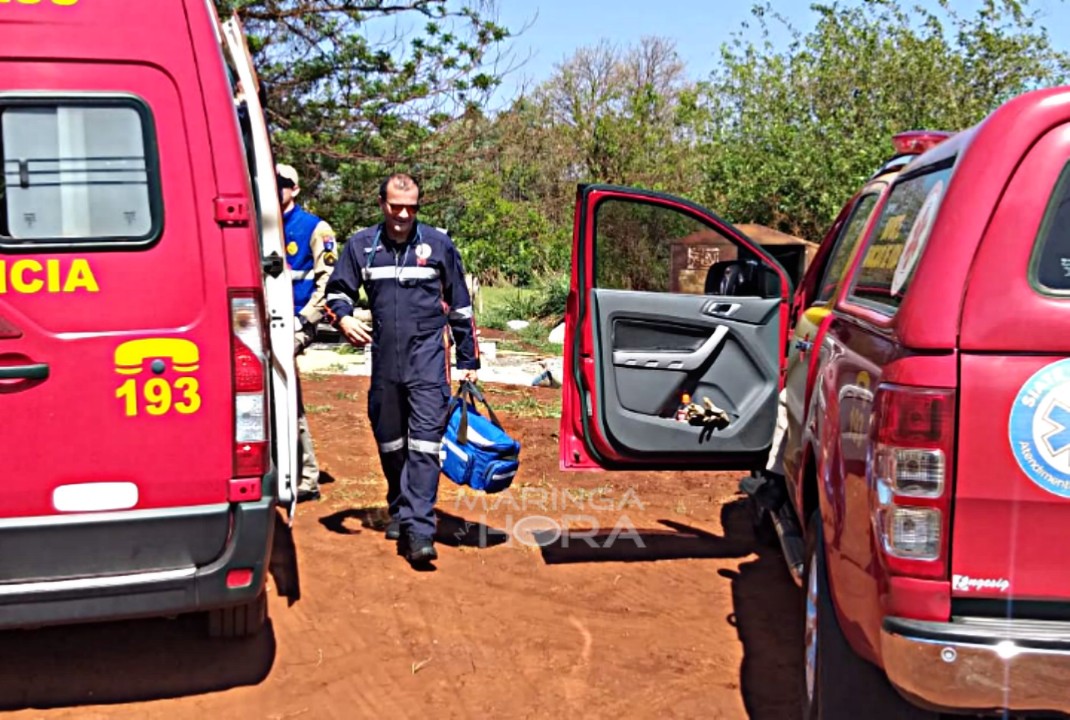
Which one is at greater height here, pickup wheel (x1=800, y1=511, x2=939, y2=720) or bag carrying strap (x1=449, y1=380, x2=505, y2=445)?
bag carrying strap (x1=449, y1=380, x2=505, y2=445)

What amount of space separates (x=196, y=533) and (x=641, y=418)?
92.5 inches

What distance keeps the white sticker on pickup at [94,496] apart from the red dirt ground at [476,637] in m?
0.80

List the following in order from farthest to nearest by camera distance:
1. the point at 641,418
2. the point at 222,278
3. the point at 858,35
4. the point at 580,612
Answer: the point at 858,35 → the point at 641,418 → the point at 580,612 → the point at 222,278

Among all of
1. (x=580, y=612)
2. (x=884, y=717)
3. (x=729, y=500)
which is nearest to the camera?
(x=884, y=717)

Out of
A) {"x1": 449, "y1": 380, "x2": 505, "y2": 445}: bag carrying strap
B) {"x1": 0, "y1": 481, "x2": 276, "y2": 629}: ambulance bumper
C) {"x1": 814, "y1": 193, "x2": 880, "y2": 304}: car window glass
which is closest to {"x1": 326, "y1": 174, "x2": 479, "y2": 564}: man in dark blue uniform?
{"x1": 449, "y1": 380, "x2": 505, "y2": 445}: bag carrying strap

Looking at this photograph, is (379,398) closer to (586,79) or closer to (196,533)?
(196,533)

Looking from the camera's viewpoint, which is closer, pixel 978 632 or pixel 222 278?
pixel 978 632

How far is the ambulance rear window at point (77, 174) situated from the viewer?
10.8 feet

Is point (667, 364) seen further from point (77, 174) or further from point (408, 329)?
point (77, 174)

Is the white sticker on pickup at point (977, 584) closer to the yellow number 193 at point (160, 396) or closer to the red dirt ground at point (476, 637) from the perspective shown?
the red dirt ground at point (476, 637)

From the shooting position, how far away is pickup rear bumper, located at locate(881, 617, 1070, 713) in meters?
2.33

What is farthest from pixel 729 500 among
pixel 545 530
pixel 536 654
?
pixel 536 654

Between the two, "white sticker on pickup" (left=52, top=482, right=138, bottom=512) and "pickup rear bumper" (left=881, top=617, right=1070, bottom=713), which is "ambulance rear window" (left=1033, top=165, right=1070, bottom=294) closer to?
"pickup rear bumper" (left=881, top=617, right=1070, bottom=713)

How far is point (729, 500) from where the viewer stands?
6.52 m
